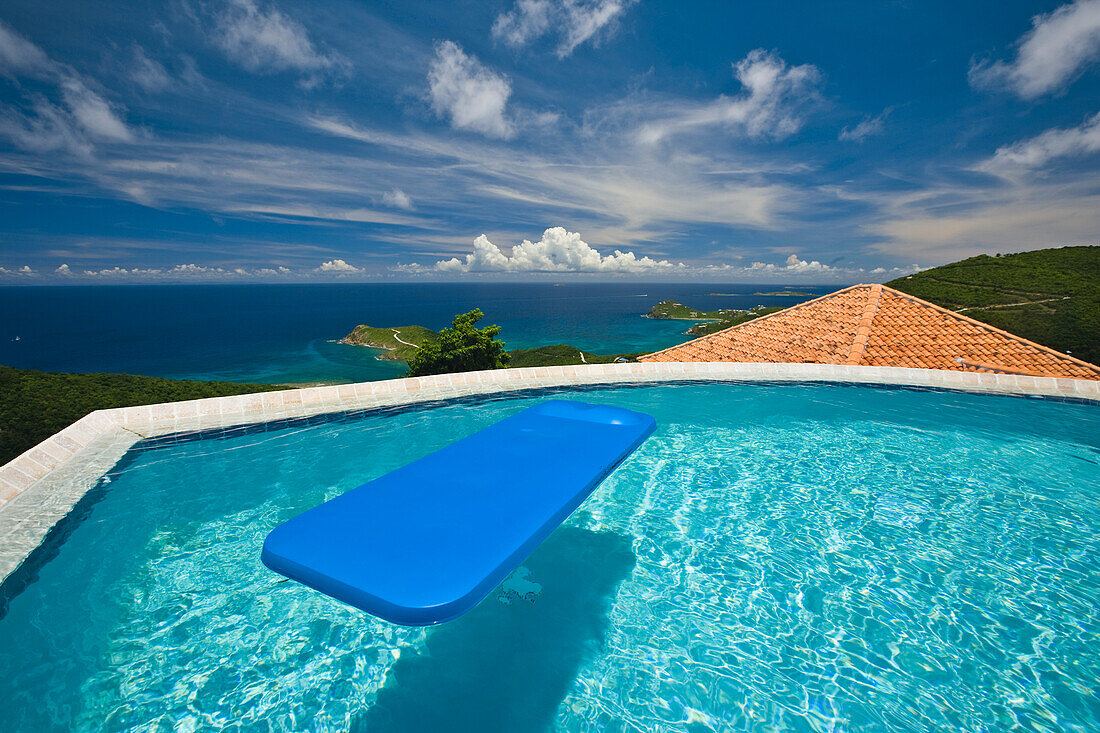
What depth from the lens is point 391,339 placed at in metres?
68.7

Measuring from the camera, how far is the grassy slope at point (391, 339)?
203ft

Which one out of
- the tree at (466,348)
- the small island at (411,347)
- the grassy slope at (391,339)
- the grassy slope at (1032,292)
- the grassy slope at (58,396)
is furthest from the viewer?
the grassy slope at (391,339)

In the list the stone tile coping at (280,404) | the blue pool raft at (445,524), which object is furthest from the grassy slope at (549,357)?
the blue pool raft at (445,524)

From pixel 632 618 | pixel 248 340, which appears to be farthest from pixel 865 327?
pixel 248 340

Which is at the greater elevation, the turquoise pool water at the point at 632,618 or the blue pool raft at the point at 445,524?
the blue pool raft at the point at 445,524

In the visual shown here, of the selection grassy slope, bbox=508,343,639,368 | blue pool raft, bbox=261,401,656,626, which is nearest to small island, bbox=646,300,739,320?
grassy slope, bbox=508,343,639,368

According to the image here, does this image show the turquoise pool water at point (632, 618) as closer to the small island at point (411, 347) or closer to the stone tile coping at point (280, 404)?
the stone tile coping at point (280, 404)

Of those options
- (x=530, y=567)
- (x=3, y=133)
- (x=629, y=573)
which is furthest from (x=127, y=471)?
(x=3, y=133)

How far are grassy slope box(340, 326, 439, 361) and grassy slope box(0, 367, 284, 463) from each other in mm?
50104

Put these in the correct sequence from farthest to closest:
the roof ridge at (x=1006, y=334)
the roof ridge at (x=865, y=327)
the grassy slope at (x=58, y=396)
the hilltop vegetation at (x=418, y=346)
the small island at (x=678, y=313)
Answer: the small island at (x=678, y=313) → the hilltop vegetation at (x=418, y=346) → the roof ridge at (x=865, y=327) → the roof ridge at (x=1006, y=334) → the grassy slope at (x=58, y=396)

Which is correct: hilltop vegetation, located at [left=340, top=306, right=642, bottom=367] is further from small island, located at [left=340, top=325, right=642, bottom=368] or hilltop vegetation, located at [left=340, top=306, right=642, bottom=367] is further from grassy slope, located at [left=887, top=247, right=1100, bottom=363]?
grassy slope, located at [left=887, top=247, right=1100, bottom=363]

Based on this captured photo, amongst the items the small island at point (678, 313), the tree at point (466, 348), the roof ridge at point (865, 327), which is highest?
the roof ridge at point (865, 327)

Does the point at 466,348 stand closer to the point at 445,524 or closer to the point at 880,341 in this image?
the point at 880,341

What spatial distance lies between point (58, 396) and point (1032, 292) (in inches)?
1945
